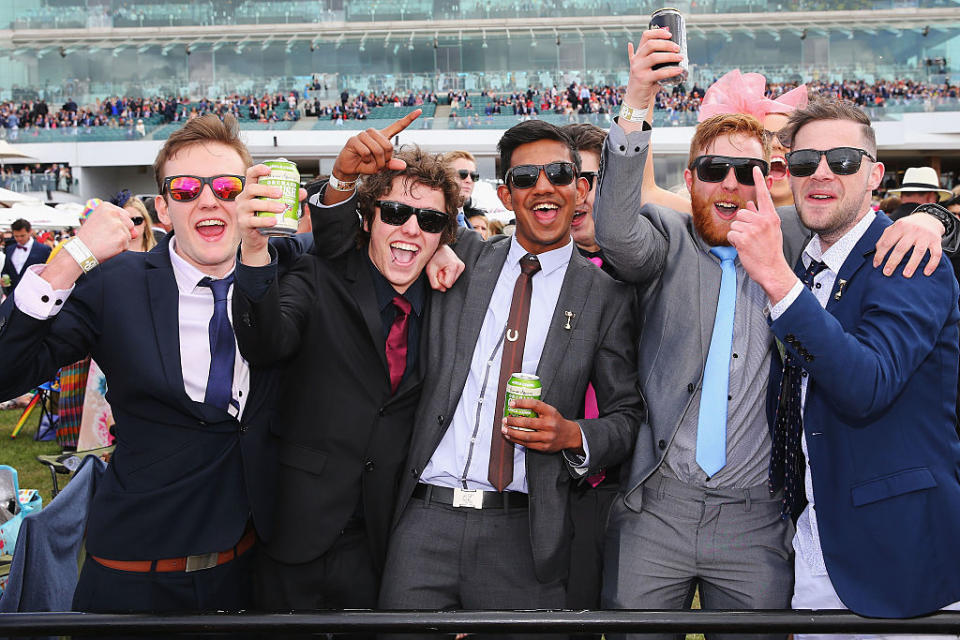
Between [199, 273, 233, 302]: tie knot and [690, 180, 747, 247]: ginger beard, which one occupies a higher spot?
[690, 180, 747, 247]: ginger beard

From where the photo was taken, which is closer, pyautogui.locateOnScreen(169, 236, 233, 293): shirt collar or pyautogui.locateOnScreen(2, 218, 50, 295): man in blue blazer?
pyautogui.locateOnScreen(169, 236, 233, 293): shirt collar

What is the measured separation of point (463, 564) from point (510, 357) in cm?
77

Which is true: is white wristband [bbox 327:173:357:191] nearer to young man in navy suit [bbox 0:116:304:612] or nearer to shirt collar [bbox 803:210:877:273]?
young man in navy suit [bbox 0:116:304:612]

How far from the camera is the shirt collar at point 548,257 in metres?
2.97

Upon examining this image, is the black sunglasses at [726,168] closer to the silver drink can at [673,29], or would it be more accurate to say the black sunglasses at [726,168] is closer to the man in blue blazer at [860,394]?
the man in blue blazer at [860,394]

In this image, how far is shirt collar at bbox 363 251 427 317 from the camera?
2.92m

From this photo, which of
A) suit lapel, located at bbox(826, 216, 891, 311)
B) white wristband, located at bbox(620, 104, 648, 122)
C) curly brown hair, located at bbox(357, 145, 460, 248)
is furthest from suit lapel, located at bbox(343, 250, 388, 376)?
suit lapel, located at bbox(826, 216, 891, 311)

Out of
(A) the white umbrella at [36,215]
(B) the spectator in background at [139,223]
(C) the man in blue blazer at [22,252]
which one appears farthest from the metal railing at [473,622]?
(A) the white umbrella at [36,215]

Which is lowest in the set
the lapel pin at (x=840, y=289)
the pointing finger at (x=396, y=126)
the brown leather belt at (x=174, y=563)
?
the brown leather belt at (x=174, y=563)

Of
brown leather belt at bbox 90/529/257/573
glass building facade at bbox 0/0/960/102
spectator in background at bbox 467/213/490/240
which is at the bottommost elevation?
brown leather belt at bbox 90/529/257/573

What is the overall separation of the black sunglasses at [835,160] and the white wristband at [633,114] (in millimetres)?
523

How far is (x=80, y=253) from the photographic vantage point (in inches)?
89.3

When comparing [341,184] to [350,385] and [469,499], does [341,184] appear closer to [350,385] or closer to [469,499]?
[350,385]

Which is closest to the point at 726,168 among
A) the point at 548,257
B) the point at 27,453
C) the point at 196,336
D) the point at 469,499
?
the point at 548,257
